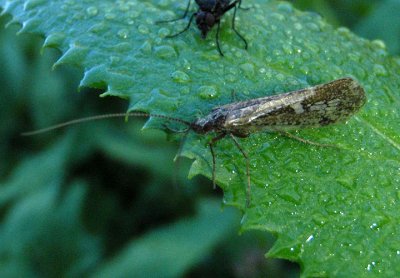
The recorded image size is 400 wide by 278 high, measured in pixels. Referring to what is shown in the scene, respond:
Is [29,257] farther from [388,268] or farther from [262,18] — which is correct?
[388,268]

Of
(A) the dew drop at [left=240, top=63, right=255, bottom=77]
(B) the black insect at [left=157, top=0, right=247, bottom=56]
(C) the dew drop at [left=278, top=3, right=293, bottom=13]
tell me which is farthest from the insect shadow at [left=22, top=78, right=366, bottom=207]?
(C) the dew drop at [left=278, top=3, right=293, bottom=13]

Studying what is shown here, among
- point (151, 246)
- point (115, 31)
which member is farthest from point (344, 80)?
point (151, 246)

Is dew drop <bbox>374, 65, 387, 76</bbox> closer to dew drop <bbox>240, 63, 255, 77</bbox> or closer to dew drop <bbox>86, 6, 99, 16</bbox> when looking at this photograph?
dew drop <bbox>240, 63, 255, 77</bbox>

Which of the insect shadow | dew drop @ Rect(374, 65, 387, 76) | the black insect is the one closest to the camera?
the insect shadow

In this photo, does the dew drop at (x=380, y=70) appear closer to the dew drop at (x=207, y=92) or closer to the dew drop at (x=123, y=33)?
the dew drop at (x=207, y=92)

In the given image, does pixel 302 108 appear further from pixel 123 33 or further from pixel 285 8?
pixel 123 33

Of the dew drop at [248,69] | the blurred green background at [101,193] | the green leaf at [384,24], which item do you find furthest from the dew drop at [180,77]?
the green leaf at [384,24]
